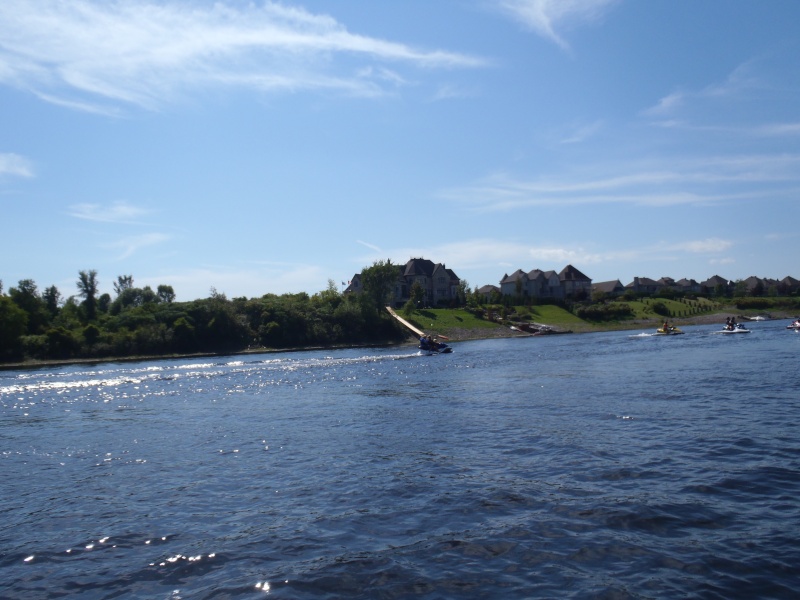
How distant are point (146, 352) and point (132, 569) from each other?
73.9 metres

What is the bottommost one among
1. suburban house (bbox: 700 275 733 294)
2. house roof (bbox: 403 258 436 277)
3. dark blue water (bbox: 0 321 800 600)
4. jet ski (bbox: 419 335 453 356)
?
dark blue water (bbox: 0 321 800 600)

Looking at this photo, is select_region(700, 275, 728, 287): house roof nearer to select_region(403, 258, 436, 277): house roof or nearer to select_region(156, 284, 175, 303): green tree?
select_region(403, 258, 436, 277): house roof

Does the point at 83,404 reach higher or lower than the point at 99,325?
lower

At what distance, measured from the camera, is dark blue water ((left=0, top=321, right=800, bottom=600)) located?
11.1 metres

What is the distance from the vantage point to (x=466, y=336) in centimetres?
9650

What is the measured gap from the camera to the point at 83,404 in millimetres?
36906

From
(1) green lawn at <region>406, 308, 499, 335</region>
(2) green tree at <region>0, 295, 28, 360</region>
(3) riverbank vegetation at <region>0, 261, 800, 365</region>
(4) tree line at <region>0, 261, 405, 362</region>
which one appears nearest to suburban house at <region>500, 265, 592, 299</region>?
(3) riverbank vegetation at <region>0, 261, 800, 365</region>

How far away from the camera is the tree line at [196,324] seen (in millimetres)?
76938

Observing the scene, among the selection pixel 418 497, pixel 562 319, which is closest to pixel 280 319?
pixel 562 319

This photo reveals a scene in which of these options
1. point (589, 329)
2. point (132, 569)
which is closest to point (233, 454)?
point (132, 569)

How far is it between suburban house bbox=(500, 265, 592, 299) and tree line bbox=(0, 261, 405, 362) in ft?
179

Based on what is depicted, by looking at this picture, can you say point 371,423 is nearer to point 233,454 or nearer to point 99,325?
point 233,454

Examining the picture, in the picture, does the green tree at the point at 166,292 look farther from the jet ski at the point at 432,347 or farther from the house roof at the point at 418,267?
the jet ski at the point at 432,347

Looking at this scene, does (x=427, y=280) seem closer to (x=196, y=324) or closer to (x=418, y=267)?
(x=418, y=267)
